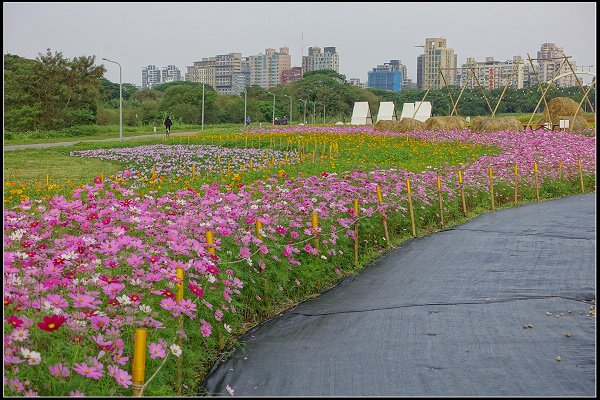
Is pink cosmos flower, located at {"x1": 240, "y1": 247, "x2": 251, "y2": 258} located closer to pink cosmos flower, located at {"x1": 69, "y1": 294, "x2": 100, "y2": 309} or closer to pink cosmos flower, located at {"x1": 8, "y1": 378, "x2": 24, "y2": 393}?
pink cosmos flower, located at {"x1": 69, "y1": 294, "x2": 100, "y2": 309}

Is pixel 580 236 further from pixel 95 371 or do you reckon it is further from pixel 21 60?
pixel 21 60

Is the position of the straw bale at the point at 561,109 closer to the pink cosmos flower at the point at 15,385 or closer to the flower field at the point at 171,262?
the flower field at the point at 171,262

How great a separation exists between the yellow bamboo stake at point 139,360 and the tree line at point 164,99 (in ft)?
103

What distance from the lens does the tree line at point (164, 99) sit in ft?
147

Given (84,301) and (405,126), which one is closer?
(84,301)

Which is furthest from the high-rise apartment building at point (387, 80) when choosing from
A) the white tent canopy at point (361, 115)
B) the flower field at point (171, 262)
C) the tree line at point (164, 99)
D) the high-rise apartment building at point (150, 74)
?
the flower field at point (171, 262)

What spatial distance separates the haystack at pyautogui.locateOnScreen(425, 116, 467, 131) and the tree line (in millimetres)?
3058

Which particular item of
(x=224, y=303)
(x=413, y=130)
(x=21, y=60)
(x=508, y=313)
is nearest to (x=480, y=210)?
(x=508, y=313)

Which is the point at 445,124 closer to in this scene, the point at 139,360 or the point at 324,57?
the point at 324,57

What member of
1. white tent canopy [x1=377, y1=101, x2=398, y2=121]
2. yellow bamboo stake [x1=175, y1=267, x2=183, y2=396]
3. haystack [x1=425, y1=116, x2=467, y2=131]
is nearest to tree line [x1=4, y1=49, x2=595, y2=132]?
haystack [x1=425, y1=116, x2=467, y2=131]

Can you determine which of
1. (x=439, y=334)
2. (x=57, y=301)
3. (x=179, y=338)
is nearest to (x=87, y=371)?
(x=57, y=301)

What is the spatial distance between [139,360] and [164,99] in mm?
62593

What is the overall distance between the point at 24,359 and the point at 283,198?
195 inches

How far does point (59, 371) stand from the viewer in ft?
13.0
